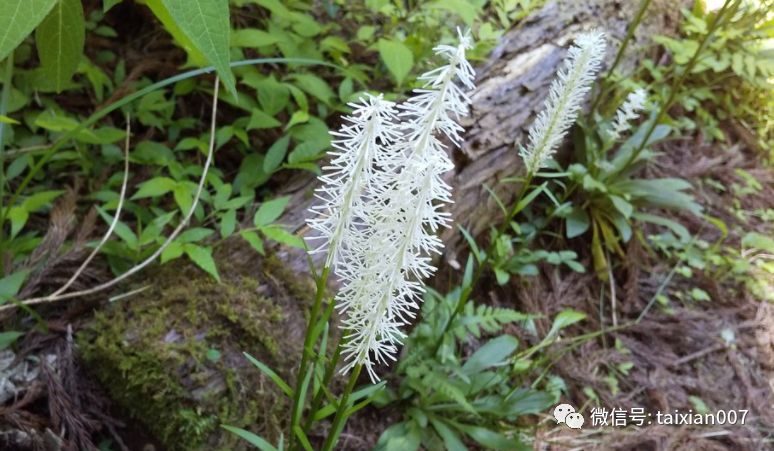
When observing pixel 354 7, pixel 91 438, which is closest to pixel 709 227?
pixel 354 7

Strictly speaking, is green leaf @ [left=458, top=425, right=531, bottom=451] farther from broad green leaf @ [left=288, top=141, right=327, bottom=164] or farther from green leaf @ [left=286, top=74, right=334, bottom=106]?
green leaf @ [left=286, top=74, right=334, bottom=106]

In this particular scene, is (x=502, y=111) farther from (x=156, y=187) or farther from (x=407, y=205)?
(x=407, y=205)

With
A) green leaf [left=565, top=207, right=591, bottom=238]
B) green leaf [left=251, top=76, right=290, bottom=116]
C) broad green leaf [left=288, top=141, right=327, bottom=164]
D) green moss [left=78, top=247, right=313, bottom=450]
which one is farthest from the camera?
green leaf [left=565, top=207, right=591, bottom=238]

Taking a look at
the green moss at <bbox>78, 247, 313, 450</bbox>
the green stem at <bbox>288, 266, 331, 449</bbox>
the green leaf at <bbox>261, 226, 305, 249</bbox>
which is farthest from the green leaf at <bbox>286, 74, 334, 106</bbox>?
the green stem at <bbox>288, 266, 331, 449</bbox>

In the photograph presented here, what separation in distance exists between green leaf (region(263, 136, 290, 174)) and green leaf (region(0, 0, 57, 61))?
1272 millimetres

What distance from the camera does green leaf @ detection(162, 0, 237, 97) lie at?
30.5 inches

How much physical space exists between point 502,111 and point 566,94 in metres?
1.12

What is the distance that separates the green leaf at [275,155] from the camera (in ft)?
6.88

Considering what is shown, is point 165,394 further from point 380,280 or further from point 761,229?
point 761,229

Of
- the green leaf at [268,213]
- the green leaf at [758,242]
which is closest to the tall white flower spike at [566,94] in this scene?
the green leaf at [268,213]

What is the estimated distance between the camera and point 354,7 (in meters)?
2.92

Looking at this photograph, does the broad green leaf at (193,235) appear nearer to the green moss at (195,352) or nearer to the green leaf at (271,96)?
the green moss at (195,352)

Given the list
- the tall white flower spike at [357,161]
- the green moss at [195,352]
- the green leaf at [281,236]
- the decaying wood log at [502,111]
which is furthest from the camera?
the decaying wood log at [502,111]

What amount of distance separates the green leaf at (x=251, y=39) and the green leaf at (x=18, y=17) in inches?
51.0
